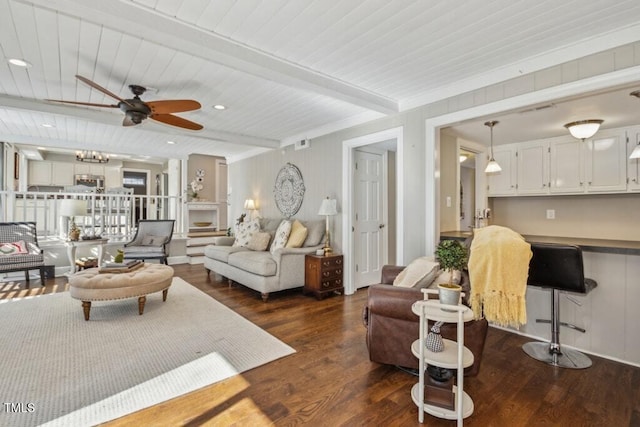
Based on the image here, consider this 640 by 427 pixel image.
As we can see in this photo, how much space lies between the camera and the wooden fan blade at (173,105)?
2.79 m

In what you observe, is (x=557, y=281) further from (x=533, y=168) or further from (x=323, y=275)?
(x=533, y=168)

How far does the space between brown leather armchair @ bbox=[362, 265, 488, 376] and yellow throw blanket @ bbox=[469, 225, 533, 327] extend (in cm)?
12

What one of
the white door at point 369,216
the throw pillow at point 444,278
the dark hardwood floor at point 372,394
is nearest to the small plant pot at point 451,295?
the throw pillow at point 444,278

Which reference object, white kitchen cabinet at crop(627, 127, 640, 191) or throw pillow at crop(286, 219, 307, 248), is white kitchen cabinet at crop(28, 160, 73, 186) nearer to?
throw pillow at crop(286, 219, 307, 248)

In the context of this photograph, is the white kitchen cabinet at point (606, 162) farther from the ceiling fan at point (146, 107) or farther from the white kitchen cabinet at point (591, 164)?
the ceiling fan at point (146, 107)

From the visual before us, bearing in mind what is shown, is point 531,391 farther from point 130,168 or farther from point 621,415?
point 130,168

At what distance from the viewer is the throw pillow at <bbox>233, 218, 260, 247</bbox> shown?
515cm

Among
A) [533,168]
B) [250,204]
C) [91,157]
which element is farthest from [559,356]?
[91,157]

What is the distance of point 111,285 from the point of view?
9.98ft

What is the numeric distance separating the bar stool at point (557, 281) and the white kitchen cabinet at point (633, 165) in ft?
7.25

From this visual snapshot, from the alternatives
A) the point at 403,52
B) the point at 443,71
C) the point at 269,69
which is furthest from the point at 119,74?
the point at 443,71

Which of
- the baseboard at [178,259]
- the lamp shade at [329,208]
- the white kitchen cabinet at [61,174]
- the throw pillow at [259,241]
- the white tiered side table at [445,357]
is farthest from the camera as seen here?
the white kitchen cabinet at [61,174]

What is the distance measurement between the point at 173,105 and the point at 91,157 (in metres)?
7.03

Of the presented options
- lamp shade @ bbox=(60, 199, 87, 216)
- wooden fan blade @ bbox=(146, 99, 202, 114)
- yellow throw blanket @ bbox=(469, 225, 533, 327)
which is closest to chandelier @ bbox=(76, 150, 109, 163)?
lamp shade @ bbox=(60, 199, 87, 216)
